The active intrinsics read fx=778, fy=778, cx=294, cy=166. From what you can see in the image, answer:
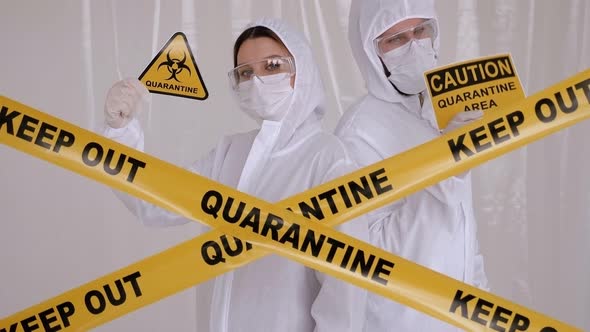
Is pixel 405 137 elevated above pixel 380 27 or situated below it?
below

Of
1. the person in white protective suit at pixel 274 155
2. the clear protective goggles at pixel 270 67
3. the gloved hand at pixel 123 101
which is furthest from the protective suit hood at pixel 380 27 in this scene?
the gloved hand at pixel 123 101

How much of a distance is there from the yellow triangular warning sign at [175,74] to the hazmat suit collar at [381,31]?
1.75 feet

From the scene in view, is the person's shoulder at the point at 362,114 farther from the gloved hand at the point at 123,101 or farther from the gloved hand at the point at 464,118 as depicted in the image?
the gloved hand at the point at 123,101

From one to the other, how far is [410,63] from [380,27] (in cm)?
15

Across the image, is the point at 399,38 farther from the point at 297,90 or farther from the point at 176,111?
the point at 176,111

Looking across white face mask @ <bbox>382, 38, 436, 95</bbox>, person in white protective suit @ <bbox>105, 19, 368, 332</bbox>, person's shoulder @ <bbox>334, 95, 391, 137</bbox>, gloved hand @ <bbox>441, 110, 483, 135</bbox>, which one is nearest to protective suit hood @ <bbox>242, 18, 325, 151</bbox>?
person in white protective suit @ <bbox>105, 19, 368, 332</bbox>

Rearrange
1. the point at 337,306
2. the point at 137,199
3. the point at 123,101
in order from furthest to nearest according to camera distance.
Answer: the point at 137,199, the point at 123,101, the point at 337,306

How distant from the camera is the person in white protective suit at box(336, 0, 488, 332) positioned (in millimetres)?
2232

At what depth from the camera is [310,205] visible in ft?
6.64

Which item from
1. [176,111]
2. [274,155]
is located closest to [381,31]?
[274,155]

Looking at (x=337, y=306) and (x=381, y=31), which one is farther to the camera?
(x=381, y=31)

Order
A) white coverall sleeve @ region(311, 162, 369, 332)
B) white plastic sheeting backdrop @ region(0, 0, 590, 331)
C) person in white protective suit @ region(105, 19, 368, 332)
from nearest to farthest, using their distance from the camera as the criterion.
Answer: white coverall sleeve @ region(311, 162, 369, 332) < person in white protective suit @ region(105, 19, 368, 332) < white plastic sheeting backdrop @ region(0, 0, 590, 331)

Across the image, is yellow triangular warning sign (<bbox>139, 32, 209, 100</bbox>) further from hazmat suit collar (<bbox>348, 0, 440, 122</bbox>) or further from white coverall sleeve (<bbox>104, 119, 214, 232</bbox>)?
hazmat suit collar (<bbox>348, 0, 440, 122</bbox>)

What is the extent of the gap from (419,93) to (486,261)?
2.04m
